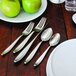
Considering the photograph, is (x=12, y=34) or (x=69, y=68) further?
(x=12, y=34)

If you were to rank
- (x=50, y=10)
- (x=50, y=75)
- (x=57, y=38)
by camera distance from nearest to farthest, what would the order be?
(x=50, y=75) → (x=57, y=38) → (x=50, y=10)

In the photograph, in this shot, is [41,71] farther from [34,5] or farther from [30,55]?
[34,5]

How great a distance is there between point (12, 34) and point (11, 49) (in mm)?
67

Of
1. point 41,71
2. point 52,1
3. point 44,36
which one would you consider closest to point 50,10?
point 52,1

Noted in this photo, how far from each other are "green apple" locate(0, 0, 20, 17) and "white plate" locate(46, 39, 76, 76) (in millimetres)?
191

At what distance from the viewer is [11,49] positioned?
22.5 inches

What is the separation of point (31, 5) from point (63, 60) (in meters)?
0.22

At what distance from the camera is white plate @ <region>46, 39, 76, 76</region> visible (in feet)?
1.62

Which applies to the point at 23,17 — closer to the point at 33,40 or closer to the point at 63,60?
the point at 33,40

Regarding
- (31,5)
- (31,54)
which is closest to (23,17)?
(31,5)

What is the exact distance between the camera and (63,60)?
52 centimetres

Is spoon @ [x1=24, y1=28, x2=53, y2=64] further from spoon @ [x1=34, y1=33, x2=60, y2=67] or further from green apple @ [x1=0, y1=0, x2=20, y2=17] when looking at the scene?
green apple @ [x1=0, y1=0, x2=20, y2=17]

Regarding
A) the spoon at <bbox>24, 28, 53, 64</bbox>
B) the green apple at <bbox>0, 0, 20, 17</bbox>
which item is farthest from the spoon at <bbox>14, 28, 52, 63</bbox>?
the green apple at <bbox>0, 0, 20, 17</bbox>

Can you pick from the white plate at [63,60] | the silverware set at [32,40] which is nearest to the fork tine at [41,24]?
the silverware set at [32,40]
